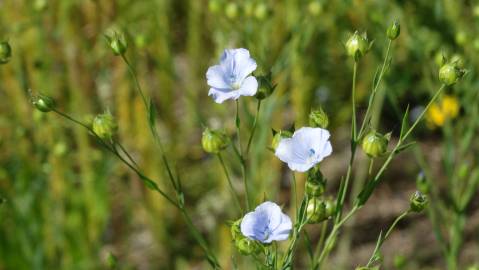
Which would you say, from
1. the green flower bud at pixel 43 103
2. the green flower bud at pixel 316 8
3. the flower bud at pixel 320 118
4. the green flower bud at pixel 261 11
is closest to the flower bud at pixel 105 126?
the green flower bud at pixel 43 103

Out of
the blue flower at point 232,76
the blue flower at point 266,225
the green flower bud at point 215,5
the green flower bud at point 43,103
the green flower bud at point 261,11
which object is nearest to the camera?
the blue flower at point 266,225

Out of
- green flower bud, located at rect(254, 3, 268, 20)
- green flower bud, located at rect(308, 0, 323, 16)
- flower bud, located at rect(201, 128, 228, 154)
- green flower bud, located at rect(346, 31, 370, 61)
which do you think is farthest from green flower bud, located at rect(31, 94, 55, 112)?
green flower bud, located at rect(308, 0, 323, 16)

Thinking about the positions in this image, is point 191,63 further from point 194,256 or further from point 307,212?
point 307,212

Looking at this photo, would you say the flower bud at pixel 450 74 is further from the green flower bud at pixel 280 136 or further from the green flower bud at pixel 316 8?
the green flower bud at pixel 316 8

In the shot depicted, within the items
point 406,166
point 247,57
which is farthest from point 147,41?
point 406,166

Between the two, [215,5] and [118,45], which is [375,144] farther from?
[215,5]

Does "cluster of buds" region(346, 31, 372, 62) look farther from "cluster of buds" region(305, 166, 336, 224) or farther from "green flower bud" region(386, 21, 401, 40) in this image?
"cluster of buds" region(305, 166, 336, 224)
